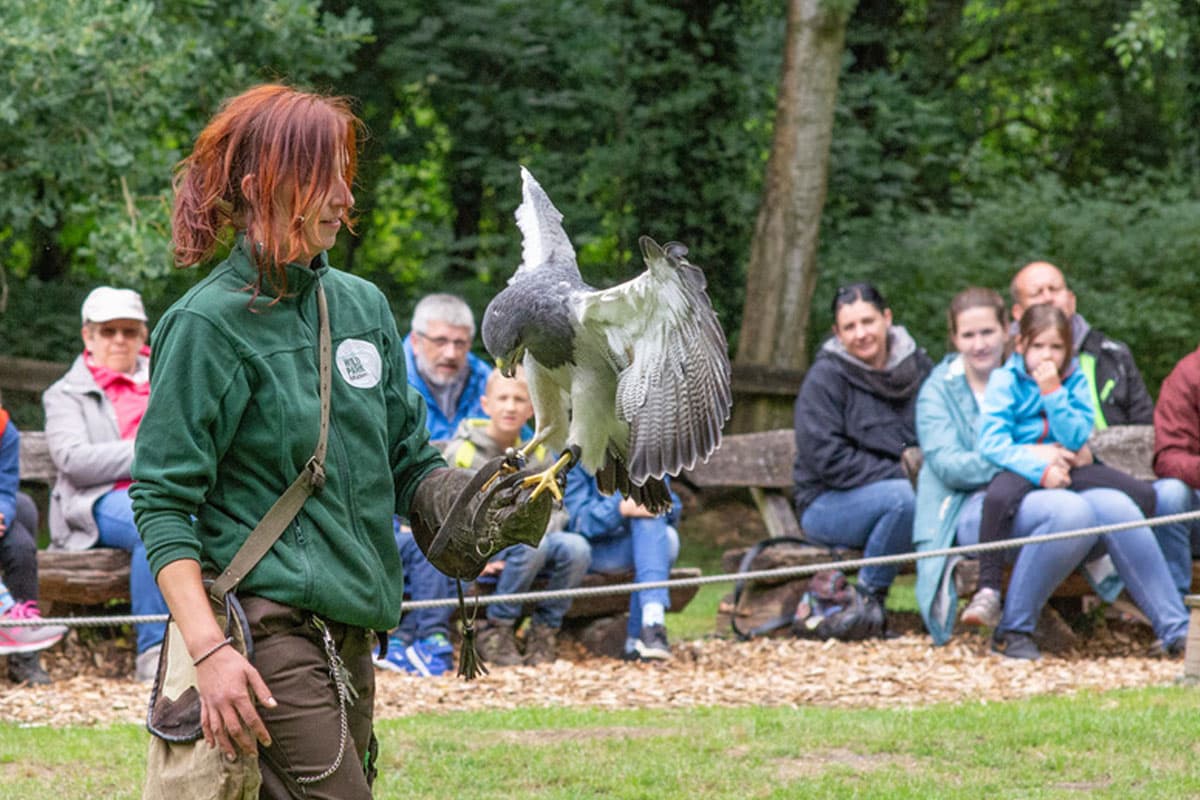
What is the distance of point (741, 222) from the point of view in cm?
1316

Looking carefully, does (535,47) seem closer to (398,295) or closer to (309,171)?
(398,295)

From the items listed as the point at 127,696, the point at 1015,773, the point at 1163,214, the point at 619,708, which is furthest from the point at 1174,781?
the point at 1163,214

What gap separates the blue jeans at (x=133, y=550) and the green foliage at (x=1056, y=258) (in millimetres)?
6962

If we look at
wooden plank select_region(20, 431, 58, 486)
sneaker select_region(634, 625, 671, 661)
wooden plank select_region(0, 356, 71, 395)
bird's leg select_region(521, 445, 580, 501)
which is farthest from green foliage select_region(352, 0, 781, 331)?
bird's leg select_region(521, 445, 580, 501)

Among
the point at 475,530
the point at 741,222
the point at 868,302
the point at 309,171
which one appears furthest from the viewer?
the point at 741,222

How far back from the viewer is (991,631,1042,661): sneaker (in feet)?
22.4

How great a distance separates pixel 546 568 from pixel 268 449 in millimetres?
4349

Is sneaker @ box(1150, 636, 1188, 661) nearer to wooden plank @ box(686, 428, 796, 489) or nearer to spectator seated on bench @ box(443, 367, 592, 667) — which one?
wooden plank @ box(686, 428, 796, 489)

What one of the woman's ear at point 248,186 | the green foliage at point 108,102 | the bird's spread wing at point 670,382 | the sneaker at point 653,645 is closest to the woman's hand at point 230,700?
the woman's ear at point 248,186

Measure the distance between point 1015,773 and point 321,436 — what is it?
9.33 feet

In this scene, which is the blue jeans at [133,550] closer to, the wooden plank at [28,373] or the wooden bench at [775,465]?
the wooden bench at [775,465]

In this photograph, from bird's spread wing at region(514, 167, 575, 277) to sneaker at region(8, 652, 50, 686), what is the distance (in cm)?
298

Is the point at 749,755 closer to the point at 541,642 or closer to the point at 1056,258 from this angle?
the point at 541,642

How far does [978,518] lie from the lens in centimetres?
710
